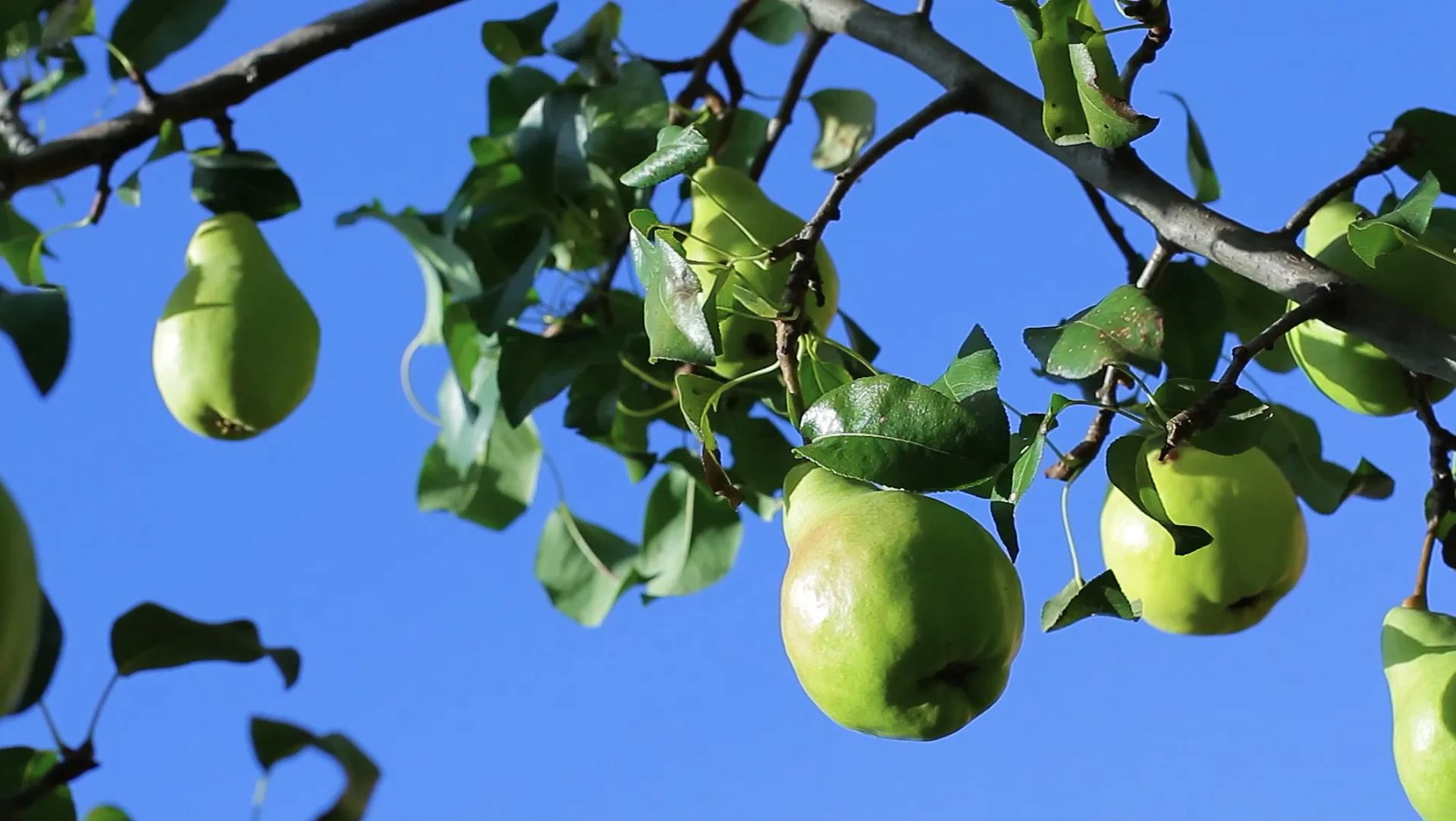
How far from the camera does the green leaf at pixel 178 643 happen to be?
2.45 ft

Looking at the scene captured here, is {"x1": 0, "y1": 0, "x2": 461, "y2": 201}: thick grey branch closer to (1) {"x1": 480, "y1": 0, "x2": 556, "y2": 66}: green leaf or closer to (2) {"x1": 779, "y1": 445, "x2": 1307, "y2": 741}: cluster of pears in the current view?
(1) {"x1": 480, "y1": 0, "x2": 556, "y2": 66}: green leaf

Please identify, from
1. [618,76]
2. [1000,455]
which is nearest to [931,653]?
[1000,455]

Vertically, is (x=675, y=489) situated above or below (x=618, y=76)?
below

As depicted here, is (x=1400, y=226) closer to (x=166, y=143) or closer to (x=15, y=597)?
(x=15, y=597)

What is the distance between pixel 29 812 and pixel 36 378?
289mm

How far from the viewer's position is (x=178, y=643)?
755mm

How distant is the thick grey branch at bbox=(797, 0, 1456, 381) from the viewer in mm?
685

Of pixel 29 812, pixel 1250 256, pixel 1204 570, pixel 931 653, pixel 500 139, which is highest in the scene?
pixel 500 139

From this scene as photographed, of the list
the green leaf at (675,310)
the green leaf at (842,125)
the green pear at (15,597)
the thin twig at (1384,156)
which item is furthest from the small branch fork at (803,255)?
the green leaf at (842,125)

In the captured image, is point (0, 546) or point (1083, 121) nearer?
point (0, 546)

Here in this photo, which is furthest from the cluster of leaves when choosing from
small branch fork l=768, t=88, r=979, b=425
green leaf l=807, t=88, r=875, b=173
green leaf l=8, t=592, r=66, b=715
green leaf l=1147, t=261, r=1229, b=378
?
green leaf l=807, t=88, r=875, b=173

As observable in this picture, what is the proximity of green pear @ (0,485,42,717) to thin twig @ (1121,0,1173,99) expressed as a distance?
0.55m

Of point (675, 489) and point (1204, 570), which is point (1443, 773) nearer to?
point (1204, 570)

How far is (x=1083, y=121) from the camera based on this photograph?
2.45ft
